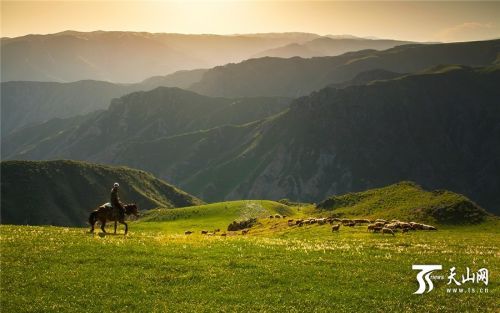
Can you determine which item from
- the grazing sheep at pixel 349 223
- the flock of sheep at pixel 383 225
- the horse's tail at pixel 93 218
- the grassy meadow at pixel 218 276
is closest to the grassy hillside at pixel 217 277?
the grassy meadow at pixel 218 276

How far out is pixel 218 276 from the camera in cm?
2538

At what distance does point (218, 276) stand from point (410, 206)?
8463 cm

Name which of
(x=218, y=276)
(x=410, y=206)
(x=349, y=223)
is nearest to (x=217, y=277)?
(x=218, y=276)

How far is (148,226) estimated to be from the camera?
4707 inches

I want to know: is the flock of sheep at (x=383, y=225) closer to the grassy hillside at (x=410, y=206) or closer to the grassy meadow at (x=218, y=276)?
the grassy meadow at (x=218, y=276)

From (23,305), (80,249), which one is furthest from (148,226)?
(23,305)

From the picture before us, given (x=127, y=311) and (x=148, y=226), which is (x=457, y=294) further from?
(x=148, y=226)

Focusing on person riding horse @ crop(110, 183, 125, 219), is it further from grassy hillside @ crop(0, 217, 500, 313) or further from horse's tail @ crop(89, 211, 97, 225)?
grassy hillside @ crop(0, 217, 500, 313)

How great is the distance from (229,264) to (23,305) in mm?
11654

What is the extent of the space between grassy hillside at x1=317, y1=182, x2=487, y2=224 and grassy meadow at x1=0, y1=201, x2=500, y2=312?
59.0 m

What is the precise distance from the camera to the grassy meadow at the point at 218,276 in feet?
71.4

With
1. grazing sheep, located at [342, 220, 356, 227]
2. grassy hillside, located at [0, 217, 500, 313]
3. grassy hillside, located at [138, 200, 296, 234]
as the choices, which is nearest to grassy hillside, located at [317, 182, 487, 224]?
grassy hillside, located at [138, 200, 296, 234]

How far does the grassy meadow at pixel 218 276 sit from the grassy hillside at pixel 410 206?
5903cm

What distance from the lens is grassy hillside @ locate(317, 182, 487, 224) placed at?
88062 mm
